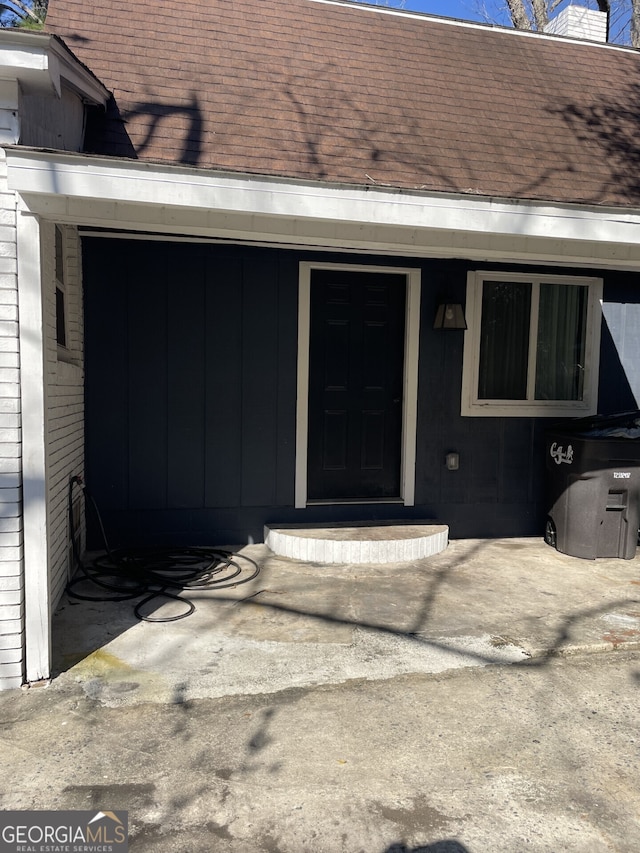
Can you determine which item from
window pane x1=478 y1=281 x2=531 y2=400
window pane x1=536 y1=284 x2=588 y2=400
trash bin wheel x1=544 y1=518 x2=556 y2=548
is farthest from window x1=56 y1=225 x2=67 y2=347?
trash bin wheel x1=544 y1=518 x2=556 y2=548

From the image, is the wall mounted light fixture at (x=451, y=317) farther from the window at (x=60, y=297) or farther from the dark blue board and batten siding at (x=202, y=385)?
the window at (x=60, y=297)

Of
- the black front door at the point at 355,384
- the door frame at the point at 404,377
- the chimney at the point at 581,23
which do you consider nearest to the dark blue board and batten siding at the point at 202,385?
the door frame at the point at 404,377

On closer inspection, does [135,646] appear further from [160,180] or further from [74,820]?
[160,180]

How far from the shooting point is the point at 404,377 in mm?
5750

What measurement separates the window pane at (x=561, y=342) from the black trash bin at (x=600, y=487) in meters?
0.76

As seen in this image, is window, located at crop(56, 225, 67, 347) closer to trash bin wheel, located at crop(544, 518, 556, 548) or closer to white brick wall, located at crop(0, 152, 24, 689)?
white brick wall, located at crop(0, 152, 24, 689)

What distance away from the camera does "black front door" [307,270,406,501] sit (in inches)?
222

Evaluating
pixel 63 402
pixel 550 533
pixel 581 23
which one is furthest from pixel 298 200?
pixel 581 23

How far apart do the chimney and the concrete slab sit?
605cm

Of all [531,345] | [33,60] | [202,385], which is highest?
[33,60]

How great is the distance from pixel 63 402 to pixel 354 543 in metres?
2.38

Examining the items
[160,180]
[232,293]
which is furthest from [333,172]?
[232,293]

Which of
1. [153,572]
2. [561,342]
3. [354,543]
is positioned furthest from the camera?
[561,342]

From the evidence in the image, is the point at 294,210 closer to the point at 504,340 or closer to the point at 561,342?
the point at 504,340
